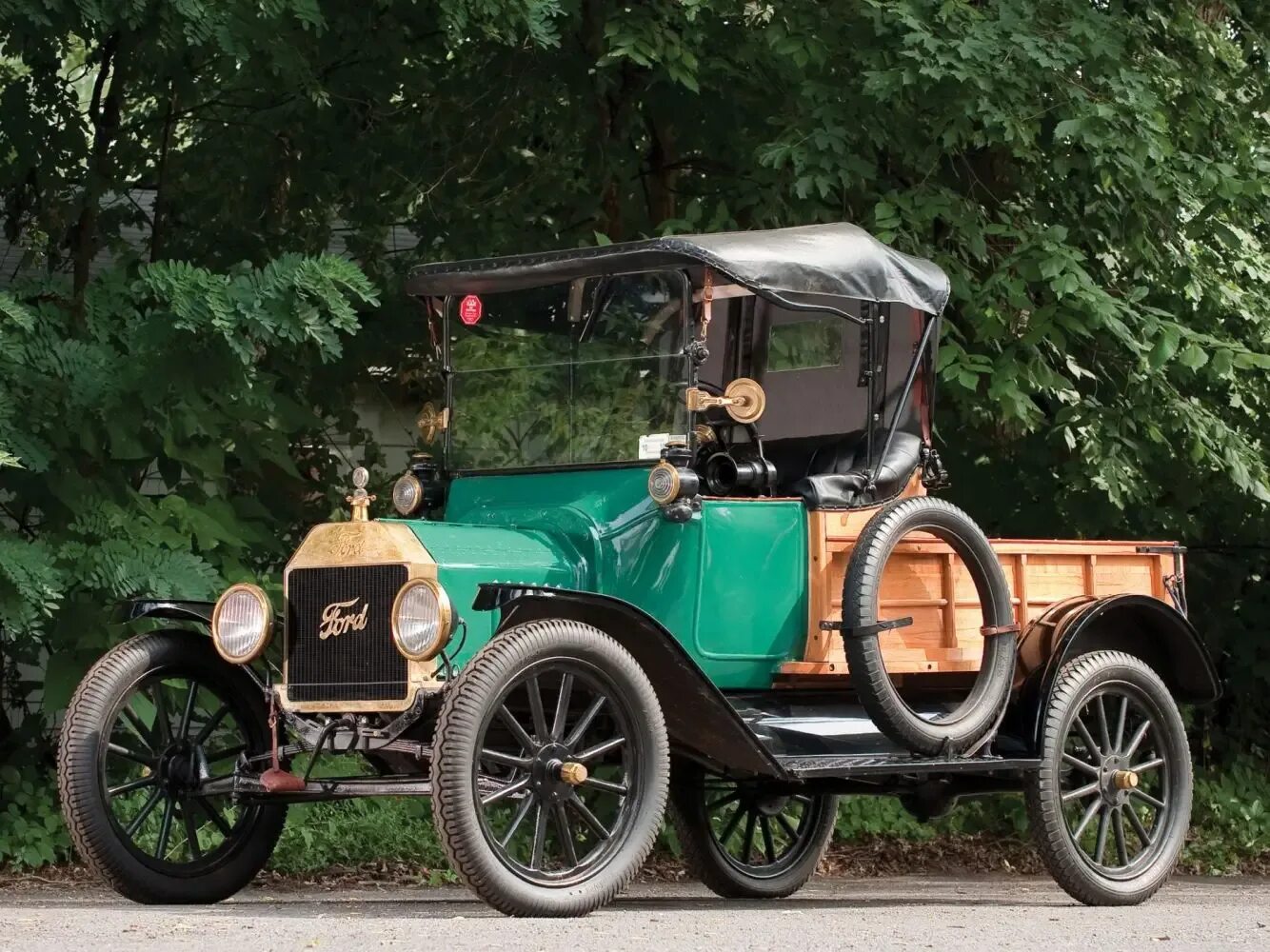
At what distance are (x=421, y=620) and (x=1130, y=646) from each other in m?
3.72

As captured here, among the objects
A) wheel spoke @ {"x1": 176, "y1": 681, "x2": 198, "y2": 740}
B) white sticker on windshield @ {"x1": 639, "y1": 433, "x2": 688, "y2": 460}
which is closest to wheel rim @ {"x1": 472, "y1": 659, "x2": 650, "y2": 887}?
white sticker on windshield @ {"x1": 639, "y1": 433, "x2": 688, "y2": 460}

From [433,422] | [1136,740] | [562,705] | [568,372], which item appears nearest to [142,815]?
[562,705]

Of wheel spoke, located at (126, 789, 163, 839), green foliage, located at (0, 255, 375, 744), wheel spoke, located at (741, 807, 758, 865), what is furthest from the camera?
wheel spoke, located at (741, 807, 758, 865)

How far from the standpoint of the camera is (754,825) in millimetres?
10062

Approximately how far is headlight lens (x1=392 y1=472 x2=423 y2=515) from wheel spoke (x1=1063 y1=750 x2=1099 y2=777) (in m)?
2.89

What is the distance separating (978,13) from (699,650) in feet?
13.8

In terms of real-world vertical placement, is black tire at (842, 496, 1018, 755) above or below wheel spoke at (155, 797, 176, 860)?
above

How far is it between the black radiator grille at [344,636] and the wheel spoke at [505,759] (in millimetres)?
473

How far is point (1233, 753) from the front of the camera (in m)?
14.0

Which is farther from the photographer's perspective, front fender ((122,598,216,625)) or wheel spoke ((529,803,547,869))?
front fender ((122,598,216,625))

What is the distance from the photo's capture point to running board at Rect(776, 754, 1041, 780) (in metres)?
7.76

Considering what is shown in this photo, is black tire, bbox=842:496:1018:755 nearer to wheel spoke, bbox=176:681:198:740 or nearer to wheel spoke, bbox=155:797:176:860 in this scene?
wheel spoke, bbox=176:681:198:740

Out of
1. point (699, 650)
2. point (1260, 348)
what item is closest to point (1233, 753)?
point (1260, 348)

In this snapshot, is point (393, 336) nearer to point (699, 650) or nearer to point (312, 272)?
point (312, 272)
